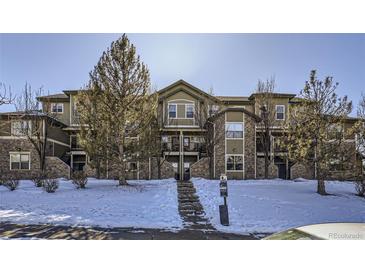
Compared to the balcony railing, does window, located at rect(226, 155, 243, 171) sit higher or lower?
→ lower

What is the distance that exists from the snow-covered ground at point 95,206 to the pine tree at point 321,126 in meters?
4.64

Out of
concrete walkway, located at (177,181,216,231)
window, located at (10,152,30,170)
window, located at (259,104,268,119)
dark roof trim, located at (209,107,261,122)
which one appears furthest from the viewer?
window, located at (259,104,268,119)

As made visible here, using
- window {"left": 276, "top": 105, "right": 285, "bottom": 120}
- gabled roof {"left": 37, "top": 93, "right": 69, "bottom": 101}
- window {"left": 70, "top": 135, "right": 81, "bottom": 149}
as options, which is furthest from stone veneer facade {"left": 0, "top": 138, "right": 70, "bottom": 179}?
window {"left": 276, "top": 105, "right": 285, "bottom": 120}

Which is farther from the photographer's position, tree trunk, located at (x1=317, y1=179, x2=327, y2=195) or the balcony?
the balcony

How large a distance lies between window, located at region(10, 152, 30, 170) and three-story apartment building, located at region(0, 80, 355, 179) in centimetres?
28

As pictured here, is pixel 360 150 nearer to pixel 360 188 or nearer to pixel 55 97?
pixel 360 188

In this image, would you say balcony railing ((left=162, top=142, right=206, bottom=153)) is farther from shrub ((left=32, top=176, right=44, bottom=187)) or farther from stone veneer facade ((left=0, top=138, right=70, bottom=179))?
shrub ((left=32, top=176, right=44, bottom=187))

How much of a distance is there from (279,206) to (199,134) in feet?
26.7

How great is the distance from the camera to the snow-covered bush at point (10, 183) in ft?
32.6

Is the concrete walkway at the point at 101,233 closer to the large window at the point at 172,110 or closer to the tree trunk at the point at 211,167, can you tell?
the tree trunk at the point at 211,167

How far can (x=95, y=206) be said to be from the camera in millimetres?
8031

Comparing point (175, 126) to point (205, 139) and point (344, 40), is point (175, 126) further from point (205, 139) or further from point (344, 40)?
point (344, 40)

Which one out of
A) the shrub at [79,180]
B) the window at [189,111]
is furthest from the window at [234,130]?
the shrub at [79,180]

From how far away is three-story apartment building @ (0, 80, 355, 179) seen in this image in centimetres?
1388
